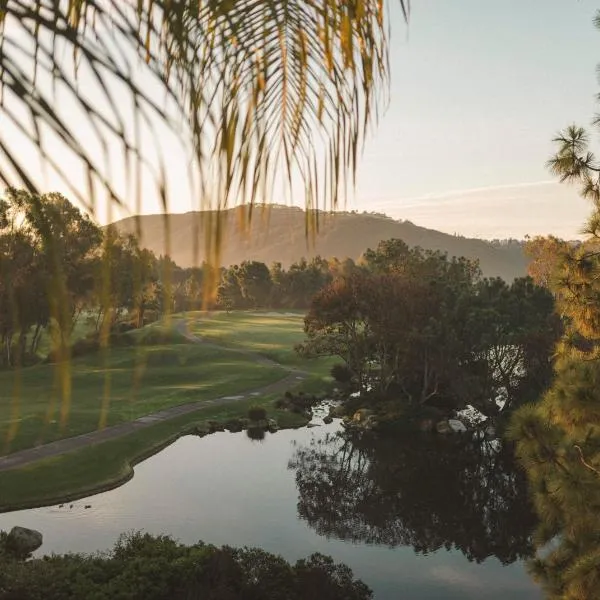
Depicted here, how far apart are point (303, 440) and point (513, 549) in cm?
1362

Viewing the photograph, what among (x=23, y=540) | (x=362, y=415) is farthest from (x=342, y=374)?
(x=23, y=540)

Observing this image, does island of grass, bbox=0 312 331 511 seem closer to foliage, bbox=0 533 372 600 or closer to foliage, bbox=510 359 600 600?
foliage, bbox=0 533 372 600

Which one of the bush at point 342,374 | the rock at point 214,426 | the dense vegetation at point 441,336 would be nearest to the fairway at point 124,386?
the rock at point 214,426

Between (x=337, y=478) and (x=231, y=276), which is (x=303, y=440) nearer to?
(x=337, y=478)

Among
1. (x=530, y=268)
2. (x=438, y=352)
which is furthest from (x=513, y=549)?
(x=530, y=268)

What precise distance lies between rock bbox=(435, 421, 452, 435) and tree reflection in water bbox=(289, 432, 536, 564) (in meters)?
1.16

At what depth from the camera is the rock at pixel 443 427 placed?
→ 110ft

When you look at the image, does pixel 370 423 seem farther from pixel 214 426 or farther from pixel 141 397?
pixel 141 397

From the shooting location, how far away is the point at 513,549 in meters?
20.6

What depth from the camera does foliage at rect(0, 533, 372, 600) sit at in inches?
528

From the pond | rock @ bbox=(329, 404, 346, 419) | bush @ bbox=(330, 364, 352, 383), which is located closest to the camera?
the pond

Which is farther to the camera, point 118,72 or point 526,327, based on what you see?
point 526,327

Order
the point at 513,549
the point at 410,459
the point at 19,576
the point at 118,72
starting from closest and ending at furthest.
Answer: the point at 118,72
the point at 19,576
the point at 513,549
the point at 410,459

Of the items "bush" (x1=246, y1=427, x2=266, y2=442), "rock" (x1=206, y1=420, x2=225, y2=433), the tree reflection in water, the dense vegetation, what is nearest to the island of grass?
"rock" (x1=206, y1=420, x2=225, y2=433)
